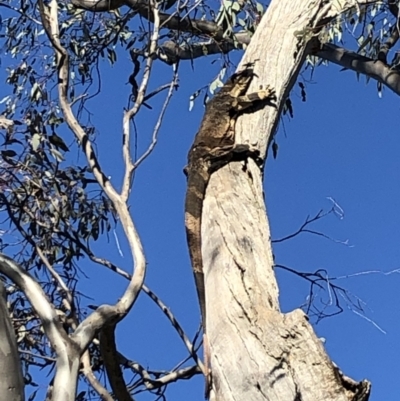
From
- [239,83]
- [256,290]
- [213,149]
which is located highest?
[239,83]

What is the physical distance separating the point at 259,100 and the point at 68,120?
937 mm

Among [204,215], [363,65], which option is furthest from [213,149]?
[363,65]

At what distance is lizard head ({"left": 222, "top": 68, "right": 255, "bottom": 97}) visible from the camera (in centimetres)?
254

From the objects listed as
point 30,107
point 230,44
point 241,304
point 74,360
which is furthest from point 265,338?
point 30,107

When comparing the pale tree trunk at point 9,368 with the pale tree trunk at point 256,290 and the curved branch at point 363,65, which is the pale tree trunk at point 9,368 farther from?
Answer: the curved branch at point 363,65

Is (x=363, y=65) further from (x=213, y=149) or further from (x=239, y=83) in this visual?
(x=213, y=149)

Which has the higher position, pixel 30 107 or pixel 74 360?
pixel 30 107

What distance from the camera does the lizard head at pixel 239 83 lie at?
2.54 metres

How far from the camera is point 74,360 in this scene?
1728 mm

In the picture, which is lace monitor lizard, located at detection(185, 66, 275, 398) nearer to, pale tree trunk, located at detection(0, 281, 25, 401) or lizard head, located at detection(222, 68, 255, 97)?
lizard head, located at detection(222, 68, 255, 97)

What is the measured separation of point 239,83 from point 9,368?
4.55ft

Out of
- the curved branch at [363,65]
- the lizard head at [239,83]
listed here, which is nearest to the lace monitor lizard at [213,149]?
the lizard head at [239,83]

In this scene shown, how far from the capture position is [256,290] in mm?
1913

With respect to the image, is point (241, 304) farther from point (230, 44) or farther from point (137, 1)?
point (230, 44)
